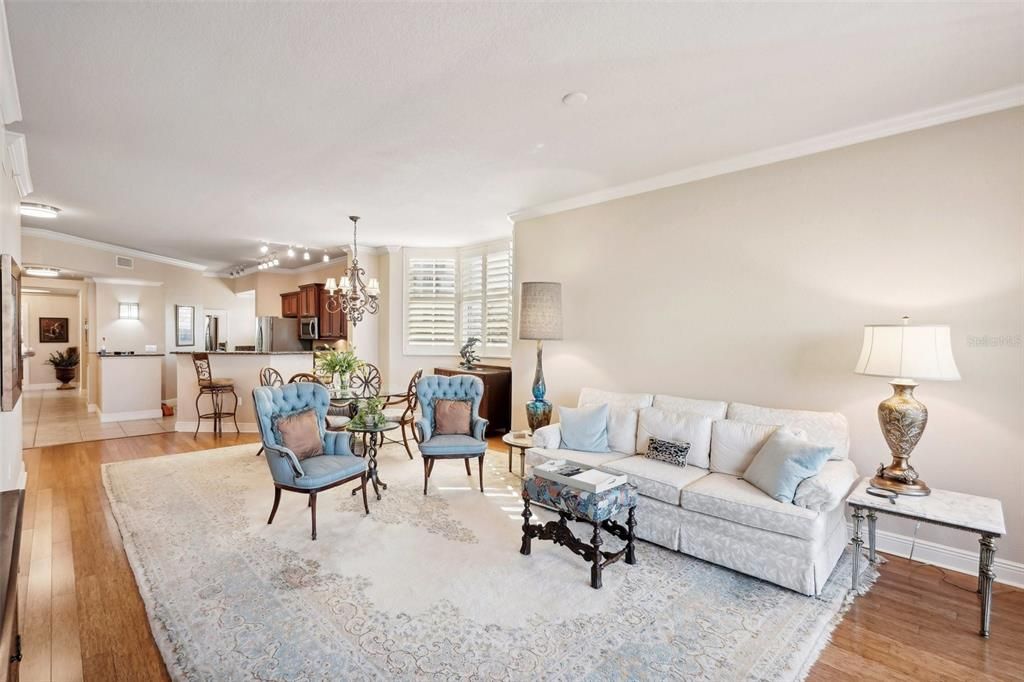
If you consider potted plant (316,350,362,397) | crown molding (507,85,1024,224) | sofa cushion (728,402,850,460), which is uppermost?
crown molding (507,85,1024,224)

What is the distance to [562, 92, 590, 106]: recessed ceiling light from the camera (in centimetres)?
277

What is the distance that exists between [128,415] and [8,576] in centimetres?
821

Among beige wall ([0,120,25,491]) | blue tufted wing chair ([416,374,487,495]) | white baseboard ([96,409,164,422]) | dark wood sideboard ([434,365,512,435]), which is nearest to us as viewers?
beige wall ([0,120,25,491])

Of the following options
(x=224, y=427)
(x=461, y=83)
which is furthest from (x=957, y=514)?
(x=224, y=427)

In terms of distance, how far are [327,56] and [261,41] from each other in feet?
0.99

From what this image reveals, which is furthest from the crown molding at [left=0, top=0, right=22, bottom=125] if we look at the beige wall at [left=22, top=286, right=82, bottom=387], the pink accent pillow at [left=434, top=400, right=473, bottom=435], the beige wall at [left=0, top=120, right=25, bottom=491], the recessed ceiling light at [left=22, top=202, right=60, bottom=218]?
the beige wall at [left=22, top=286, right=82, bottom=387]

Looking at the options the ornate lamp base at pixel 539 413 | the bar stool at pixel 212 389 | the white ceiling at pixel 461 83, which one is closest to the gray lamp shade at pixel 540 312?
the ornate lamp base at pixel 539 413

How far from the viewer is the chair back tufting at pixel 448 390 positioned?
15.3ft

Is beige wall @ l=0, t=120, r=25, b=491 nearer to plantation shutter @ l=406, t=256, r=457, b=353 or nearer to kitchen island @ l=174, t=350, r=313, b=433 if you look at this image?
kitchen island @ l=174, t=350, r=313, b=433

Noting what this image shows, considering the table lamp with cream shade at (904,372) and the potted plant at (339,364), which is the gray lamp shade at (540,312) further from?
the table lamp with cream shade at (904,372)

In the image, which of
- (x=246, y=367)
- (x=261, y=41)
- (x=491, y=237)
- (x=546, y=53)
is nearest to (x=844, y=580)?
(x=546, y=53)

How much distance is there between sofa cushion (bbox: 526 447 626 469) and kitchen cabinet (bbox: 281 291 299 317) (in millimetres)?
6888

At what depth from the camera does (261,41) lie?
2.29 metres

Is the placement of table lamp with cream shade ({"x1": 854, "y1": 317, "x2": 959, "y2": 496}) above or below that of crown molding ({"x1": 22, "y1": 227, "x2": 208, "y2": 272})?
below
